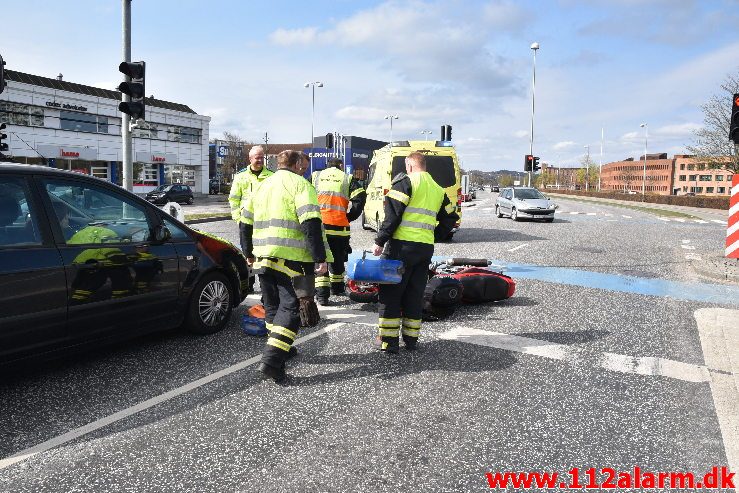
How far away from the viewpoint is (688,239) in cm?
1708

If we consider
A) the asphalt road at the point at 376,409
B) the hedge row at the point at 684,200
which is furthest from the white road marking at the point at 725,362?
the hedge row at the point at 684,200

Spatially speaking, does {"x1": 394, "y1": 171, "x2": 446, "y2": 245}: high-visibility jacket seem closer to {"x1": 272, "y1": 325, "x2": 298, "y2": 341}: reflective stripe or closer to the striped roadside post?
{"x1": 272, "y1": 325, "x2": 298, "y2": 341}: reflective stripe

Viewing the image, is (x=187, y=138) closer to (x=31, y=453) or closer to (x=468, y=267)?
(x=468, y=267)

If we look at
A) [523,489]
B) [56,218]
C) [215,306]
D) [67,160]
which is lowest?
[523,489]

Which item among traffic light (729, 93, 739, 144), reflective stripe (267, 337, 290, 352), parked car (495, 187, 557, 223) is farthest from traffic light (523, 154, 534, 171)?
reflective stripe (267, 337, 290, 352)

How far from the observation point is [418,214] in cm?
503

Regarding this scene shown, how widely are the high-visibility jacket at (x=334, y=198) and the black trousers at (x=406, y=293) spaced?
2122 mm

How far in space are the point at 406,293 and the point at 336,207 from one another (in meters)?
2.30

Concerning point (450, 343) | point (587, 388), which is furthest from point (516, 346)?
point (587, 388)

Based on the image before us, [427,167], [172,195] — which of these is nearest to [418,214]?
[427,167]

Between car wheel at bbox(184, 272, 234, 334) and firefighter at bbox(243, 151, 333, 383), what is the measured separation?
1.13m

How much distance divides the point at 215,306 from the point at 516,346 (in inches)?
119

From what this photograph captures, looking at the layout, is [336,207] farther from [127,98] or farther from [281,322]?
[127,98]

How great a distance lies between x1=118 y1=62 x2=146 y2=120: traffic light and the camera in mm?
9320
